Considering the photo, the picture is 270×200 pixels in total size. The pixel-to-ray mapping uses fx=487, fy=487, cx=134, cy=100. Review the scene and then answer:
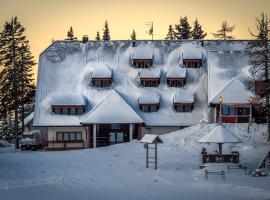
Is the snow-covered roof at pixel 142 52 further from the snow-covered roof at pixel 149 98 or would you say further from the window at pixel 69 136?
the window at pixel 69 136

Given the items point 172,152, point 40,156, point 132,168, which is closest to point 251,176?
point 132,168

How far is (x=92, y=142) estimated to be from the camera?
52938 millimetres

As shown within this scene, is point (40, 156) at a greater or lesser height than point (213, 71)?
lesser

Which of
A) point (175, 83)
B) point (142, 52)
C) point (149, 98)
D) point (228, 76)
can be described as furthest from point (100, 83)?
point (228, 76)

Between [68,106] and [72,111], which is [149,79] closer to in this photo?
[72,111]

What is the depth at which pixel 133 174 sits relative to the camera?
32.2 m

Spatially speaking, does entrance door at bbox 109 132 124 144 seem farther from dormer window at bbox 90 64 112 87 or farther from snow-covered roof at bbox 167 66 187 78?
snow-covered roof at bbox 167 66 187 78

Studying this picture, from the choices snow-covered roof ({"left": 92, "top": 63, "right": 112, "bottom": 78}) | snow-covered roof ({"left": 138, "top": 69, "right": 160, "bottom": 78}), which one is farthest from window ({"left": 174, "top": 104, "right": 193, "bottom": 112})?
snow-covered roof ({"left": 92, "top": 63, "right": 112, "bottom": 78})

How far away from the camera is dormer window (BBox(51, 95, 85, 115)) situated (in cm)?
5341

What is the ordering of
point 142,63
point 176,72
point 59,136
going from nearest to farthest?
point 59,136, point 176,72, point 142,63

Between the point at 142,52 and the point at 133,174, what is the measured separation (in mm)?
28582

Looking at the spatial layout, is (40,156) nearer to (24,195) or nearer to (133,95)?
(133,95)

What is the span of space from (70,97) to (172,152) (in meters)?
16.3

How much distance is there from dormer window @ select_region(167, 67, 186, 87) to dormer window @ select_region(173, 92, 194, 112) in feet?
7.55
